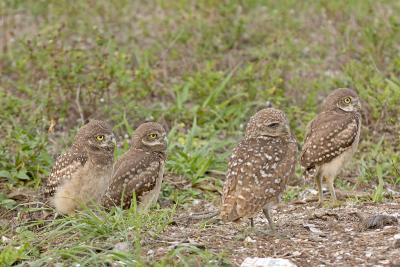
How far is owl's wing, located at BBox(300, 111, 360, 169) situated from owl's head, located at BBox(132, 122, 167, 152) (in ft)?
4.64

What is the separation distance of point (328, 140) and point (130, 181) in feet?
6.59

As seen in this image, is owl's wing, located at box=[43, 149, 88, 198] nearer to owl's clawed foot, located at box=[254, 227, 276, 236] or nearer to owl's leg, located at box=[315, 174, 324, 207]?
owl's clawed foot, located at box=[254, 227, 276, 236]

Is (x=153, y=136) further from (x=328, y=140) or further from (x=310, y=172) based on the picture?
(x=328, y=140)

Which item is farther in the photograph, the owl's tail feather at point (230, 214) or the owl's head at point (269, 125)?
the owl's head at point (269, 125)

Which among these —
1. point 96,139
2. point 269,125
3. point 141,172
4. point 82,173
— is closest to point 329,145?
point 269,125

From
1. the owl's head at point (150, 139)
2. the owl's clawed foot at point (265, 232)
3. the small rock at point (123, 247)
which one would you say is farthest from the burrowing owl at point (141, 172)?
the owl's clawed foot at point (265, 232)

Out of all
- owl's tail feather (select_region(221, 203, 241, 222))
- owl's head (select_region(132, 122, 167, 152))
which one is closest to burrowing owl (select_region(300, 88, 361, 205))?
owl's head (select_region(132, 122, 167, 152))

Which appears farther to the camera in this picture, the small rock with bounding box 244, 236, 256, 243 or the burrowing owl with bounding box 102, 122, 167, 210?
the burrowing owl with bounding box 102, 122, 167, 210

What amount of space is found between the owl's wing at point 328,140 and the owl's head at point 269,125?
3.53 feet

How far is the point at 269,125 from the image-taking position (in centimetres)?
739

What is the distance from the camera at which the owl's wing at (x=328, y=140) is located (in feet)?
27.6

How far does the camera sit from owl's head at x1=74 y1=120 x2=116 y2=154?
8195 mm

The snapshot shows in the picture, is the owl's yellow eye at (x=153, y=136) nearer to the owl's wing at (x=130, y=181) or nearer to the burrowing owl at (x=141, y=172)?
the burrowing owl at (x=141, y=172)

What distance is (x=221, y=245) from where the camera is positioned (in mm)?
6840
